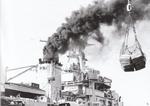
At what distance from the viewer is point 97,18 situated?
2779mm

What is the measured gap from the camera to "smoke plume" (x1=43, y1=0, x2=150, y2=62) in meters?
2.47

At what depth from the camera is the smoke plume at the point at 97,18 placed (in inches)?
97.3

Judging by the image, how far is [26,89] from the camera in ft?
17.6

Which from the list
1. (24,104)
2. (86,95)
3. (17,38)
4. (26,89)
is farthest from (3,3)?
(86,95)

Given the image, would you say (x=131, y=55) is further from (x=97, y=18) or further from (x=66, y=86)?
(x=66, y=86)

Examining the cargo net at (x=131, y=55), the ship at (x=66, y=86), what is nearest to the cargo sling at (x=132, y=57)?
the cargo net at (x=131, y=55)

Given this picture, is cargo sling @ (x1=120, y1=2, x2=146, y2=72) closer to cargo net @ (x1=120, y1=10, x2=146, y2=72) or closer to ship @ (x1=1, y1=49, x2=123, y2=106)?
cargo net @ (x1=120, y1=10, x2=146, y2=72)

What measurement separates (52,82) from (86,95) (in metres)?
0.71

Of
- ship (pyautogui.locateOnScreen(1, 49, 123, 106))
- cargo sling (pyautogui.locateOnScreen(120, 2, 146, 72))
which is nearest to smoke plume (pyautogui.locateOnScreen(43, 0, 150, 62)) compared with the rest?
cargo sling (pyautogui.locateOnScreen(120, 2, 146, 72))

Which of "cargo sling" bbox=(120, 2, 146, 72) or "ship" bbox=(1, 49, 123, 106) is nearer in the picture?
"cargo sling" bbox=(120, 2, 146, 72)

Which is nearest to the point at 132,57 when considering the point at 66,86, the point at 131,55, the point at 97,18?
the point at 131,55

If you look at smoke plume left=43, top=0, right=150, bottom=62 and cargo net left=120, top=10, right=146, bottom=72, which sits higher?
smoke plume left=43, top=0, right=150, bottom=62

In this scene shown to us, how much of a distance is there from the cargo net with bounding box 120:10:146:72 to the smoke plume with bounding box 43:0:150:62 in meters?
0.10

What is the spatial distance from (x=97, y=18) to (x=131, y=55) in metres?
0.48
